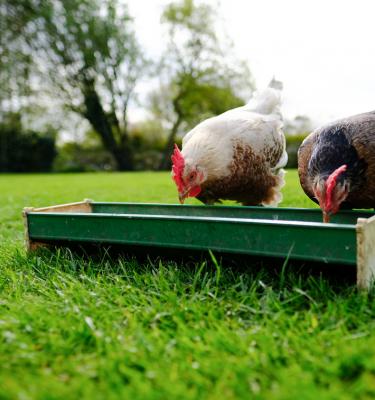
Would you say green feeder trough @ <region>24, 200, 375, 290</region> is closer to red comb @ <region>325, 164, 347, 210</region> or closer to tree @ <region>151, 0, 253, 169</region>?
red comb @ <region>325, 164, 347, 210</region>

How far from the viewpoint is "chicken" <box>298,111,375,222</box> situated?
197 cm

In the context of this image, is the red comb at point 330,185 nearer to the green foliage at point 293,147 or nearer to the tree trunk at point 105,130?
the green foliage at point 293,147

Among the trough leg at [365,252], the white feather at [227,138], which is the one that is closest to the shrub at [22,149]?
the white feather at [227,138]

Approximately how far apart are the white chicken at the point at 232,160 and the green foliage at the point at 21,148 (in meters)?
19.7

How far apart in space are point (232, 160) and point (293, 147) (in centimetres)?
1574

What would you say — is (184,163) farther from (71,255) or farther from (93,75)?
(93,75)

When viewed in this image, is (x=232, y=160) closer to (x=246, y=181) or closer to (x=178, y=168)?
(x=246, y=181)

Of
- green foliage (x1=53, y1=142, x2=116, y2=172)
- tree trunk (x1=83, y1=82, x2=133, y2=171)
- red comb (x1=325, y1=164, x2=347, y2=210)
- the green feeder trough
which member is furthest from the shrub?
red comb (x1=325, y1=164, x2=347, y2=210)

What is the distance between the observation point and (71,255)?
2.18 m

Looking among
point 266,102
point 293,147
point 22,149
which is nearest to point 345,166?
point 266,102

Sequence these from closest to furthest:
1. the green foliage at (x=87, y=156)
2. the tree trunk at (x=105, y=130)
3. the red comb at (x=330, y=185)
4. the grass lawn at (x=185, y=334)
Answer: the grass lawn at (x=185, y=334) < the red comb at (x=330, y=185) < the tree trunk at (x=105, y=130) < the green foliage at (x=87, y=156)

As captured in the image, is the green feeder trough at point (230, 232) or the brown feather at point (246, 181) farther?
the brown feather at point (246, 181)

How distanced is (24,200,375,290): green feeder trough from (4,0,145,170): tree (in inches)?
789

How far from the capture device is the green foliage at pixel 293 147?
17.4m
